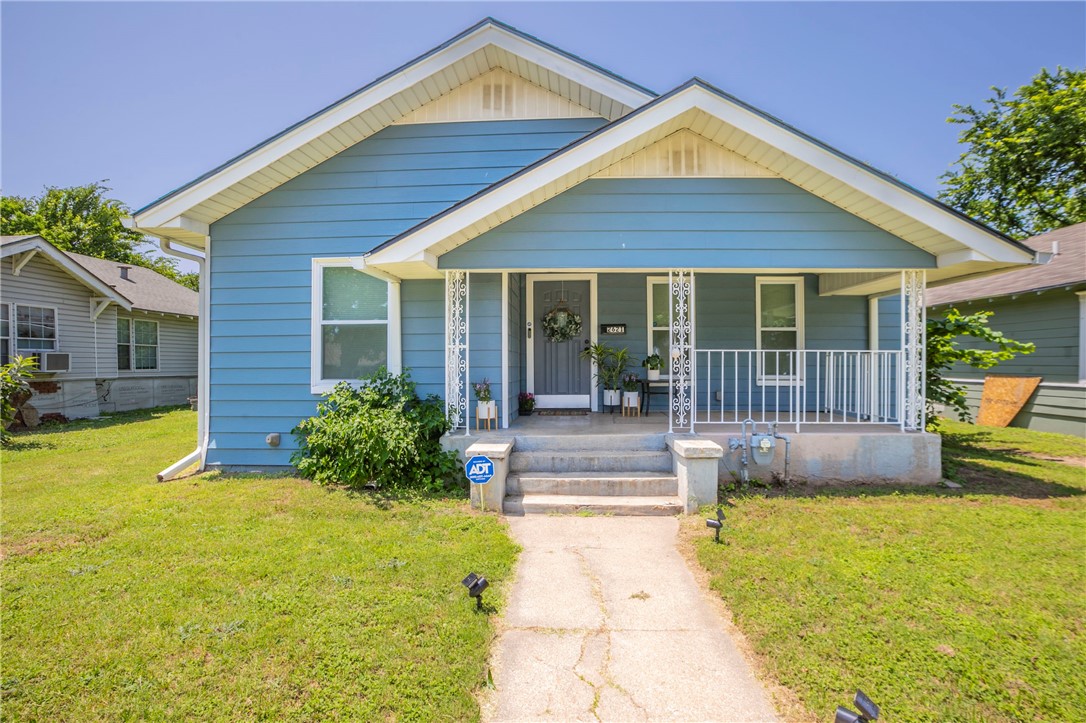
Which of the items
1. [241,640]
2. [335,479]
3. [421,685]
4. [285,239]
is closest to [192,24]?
[285,239]

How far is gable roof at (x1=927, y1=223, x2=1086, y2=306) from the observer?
9844 millimetres

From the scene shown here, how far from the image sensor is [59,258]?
39.2 feet

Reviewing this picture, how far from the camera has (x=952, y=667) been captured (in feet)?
8.15

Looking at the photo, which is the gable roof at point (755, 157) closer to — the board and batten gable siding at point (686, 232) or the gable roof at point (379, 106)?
the board and batten gable siding at point (686, 232)

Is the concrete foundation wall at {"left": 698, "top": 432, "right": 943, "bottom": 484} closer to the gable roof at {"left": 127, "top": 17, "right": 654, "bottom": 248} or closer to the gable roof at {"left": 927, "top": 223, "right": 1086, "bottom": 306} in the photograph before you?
the gable roof at {"left": 127, "top": 17, "right": 654, "bottom": 248}

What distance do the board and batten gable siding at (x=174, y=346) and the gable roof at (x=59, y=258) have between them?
147 cm

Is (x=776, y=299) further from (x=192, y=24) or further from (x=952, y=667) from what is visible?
(x=192, y=24)

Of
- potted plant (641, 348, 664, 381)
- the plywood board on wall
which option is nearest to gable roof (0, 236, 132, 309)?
potted plant (641, 348, 664, 381)

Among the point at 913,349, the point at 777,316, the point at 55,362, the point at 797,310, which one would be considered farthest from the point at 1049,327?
the point at 55,362

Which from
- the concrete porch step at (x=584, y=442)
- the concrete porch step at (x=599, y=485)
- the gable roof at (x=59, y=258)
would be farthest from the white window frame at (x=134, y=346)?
the concrete porch step at (x=599, y=485)

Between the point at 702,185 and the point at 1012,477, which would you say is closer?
the point at 702,185

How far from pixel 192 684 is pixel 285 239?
5441 millimetres

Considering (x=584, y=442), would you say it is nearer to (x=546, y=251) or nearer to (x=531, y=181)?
(x=546, y=251)

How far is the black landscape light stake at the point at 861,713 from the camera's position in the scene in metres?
1.92
